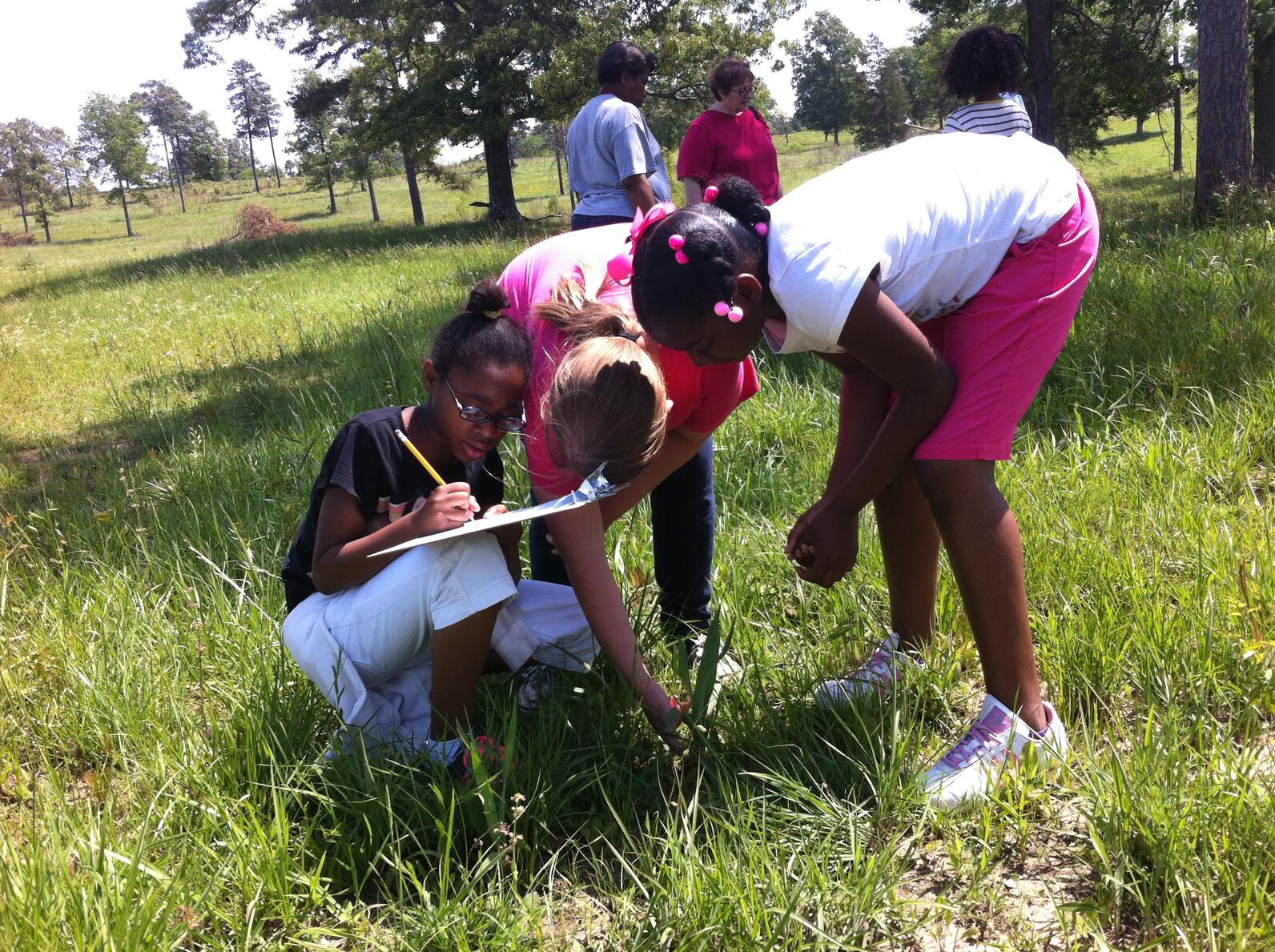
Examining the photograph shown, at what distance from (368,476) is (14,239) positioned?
4656 centimetres

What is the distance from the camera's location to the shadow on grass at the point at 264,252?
15.1 m

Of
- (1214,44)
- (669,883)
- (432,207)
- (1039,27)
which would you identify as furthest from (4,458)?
(432,207)

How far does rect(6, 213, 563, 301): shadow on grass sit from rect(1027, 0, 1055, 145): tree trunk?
6.92m

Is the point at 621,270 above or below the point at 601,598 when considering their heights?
above

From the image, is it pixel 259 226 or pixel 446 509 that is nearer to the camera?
pixel 446 509

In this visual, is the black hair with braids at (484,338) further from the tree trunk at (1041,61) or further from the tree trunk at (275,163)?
the tree trunk at (275,163)

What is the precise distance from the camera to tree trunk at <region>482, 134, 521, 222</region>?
18.5 m

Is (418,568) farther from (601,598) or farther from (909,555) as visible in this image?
(909,555)

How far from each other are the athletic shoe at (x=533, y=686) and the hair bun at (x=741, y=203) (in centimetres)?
115

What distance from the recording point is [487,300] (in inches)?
82.5

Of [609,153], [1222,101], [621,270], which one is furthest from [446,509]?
[1222,101]

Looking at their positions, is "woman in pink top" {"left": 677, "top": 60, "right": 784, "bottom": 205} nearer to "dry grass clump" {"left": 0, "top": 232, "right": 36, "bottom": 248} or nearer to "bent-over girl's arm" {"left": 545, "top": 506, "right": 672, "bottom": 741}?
"bent-over girl's arm" {"left": 545, "top": 506, "right": 672, "bottom": 741}

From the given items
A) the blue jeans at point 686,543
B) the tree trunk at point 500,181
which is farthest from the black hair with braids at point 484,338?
the tree trunk at point 500,181

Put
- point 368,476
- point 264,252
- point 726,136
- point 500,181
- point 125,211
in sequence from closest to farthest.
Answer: point 368,476
point 726,136
point 264,252
point 500,181
point 125,211
